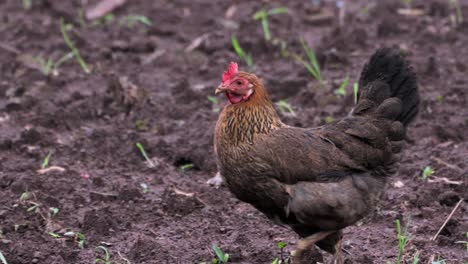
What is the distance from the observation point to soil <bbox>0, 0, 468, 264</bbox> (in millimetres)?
5340

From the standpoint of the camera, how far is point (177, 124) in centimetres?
723

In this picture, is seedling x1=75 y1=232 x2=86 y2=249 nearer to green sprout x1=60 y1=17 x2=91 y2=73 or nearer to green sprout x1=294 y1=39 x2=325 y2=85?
green sprout x1=294 y1=39 x2=325 y2=85

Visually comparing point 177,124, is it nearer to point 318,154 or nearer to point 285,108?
point 285,108

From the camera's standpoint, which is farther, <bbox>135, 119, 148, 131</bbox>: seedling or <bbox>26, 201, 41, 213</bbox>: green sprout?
<bbox>135, 119, 148, 131</bbox>: seedling

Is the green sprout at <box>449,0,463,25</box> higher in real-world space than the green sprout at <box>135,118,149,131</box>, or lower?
higher

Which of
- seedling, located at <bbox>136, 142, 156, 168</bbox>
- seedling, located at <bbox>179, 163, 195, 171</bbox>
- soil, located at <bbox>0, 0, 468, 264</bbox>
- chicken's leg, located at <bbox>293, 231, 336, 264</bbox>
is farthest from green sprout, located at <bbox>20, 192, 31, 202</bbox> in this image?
chicken's leg, located at <bbox>293, 231, 336, 264</bbox>

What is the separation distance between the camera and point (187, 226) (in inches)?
219

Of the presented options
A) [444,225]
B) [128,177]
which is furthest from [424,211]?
[128,177]

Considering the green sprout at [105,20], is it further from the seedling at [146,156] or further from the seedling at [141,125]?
the seedling at [146,156]

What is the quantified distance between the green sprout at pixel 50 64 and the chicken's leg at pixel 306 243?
4.27 metres

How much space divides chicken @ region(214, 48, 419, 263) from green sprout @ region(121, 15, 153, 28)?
14.7 ft

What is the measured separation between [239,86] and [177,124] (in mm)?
2339

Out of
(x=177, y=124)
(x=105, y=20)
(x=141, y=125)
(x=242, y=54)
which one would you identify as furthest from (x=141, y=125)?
(x=105, y=20)

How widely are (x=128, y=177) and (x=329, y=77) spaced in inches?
101
